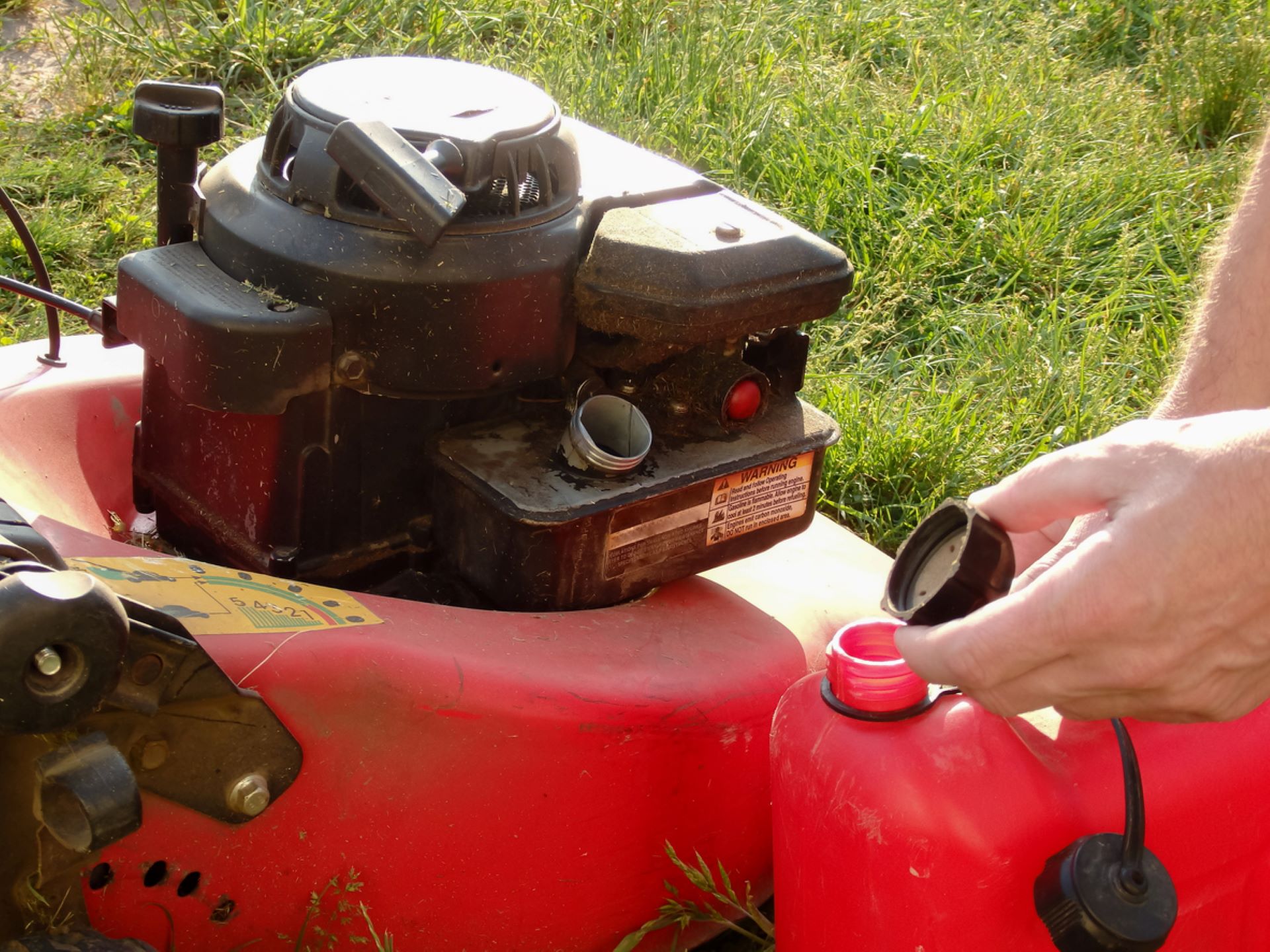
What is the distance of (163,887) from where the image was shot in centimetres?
95

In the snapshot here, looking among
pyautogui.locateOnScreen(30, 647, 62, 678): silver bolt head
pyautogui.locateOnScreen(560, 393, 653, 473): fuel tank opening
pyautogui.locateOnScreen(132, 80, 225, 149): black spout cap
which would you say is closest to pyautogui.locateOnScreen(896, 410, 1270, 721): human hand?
pyautogui.locateOnScreen(560, 393, 653, 473): fuel tank opening

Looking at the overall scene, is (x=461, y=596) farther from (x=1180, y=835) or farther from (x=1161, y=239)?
(x=1161, y=239)

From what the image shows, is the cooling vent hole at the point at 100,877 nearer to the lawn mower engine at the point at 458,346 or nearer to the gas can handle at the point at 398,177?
the lawn mower engine at the point at 458,346

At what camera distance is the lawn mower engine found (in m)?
1.02

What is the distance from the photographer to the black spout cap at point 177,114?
1136mm

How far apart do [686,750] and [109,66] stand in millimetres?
2177

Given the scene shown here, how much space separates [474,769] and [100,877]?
0.86ft

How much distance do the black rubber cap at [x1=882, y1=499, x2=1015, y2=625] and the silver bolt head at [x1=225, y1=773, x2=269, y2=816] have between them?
0.43 m

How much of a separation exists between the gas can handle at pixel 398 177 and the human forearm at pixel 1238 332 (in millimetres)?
607

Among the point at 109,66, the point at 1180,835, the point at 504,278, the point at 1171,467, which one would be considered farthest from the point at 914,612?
the point at 109,66

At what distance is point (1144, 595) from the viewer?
0.74 meters

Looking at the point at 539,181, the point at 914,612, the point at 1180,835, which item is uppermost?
the point at 539,181

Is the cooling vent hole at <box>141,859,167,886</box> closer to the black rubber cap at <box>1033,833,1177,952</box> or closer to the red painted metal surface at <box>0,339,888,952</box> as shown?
the red painted metal surface at <box>0,339,888,952</box>

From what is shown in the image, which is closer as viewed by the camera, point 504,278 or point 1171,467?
point 1171,467
